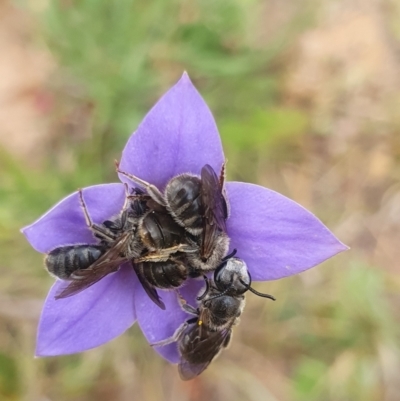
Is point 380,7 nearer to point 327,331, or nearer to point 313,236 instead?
point 327,331

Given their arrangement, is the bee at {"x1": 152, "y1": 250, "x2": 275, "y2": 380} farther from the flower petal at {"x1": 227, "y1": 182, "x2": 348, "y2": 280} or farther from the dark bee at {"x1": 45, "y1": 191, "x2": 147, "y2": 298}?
the dark bee at {"x1": 45, "y1": 191, "x2": 147, "y2": 298}

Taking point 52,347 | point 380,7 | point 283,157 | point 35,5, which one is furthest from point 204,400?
point 380,7

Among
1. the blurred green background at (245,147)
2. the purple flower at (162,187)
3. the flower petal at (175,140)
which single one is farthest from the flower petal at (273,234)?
the blurred green background at (245,147)

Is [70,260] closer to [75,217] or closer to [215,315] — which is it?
[75,217]

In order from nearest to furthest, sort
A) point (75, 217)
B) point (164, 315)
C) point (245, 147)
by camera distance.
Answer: point (75, 217) → point (164, 315) → point (245, 147)

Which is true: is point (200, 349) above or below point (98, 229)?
below

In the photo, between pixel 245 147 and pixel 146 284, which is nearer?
pixel 146 284

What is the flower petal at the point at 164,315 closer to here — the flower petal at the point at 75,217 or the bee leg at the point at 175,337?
the bee leg at the point at 175,337

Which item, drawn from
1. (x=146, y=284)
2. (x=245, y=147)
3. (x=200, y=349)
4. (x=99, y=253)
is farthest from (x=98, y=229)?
(x=245, y=147)
